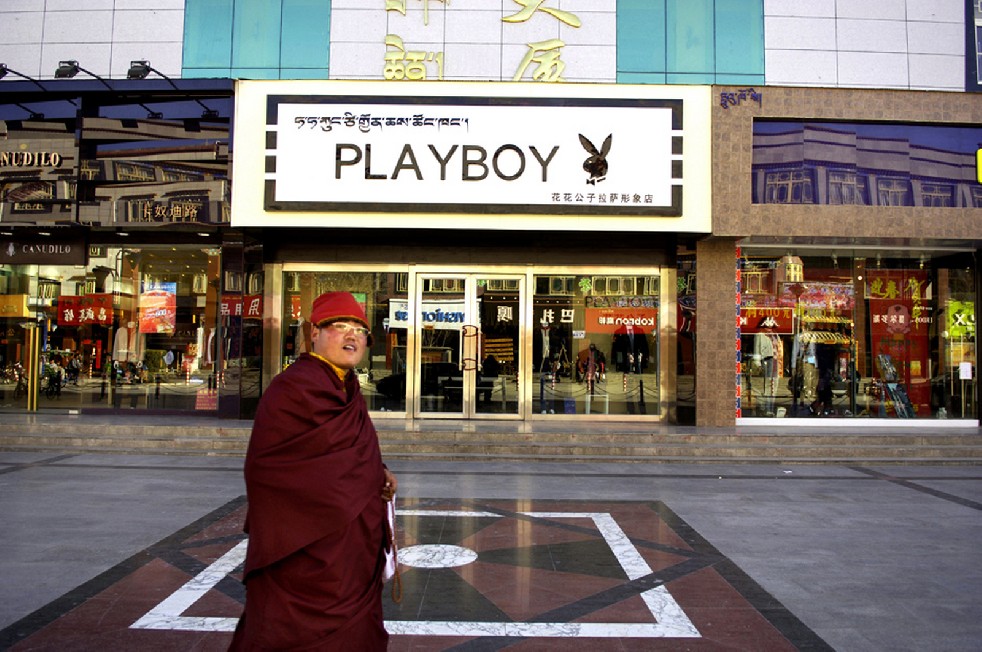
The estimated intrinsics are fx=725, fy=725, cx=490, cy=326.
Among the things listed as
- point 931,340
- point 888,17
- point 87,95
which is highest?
point 888,17

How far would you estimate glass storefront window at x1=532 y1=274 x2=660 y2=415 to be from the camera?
14.8 meters

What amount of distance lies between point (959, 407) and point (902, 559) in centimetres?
1026

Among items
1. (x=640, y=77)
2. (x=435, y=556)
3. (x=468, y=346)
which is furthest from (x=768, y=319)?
(x=435, y=556)

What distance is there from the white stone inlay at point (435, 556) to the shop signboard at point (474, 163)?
26.3 ft

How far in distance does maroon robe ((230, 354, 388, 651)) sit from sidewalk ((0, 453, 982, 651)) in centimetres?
162

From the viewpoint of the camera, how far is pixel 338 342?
3.17m

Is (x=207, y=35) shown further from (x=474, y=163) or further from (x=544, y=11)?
(x=544, y=11)

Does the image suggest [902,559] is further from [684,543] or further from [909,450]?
[909,450]

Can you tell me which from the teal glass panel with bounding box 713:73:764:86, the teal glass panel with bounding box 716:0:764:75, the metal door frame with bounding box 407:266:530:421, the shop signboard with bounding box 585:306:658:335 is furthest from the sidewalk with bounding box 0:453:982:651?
the teal glass panel with bounding box 716:0:764:75

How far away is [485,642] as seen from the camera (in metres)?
4.39

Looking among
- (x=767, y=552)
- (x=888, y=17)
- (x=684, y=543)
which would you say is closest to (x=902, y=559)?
(x=767, y=552)

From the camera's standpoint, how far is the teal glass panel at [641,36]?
13836 millimetres

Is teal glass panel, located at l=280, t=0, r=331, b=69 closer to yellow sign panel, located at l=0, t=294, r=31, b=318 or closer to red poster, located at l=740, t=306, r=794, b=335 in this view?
yellow sign panel, located at l=0, t=294, r=31, b=318

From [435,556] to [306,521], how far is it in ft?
11.6
